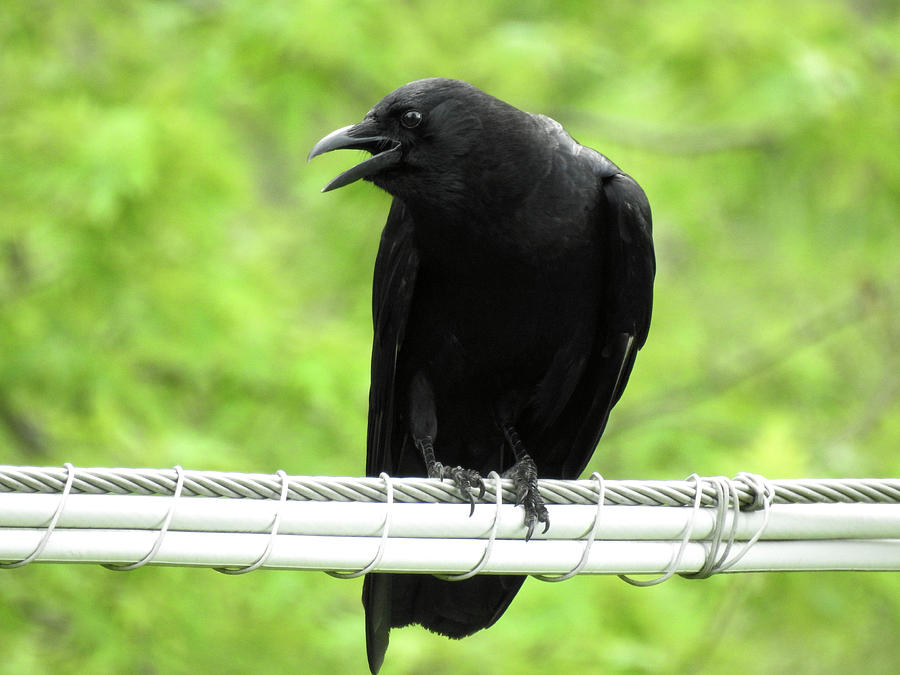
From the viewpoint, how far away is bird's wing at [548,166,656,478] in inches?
123

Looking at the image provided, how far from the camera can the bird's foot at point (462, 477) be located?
7.63 ft

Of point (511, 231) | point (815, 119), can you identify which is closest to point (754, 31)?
point (815, 119)

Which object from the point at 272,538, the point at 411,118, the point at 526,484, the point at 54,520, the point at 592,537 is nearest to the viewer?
the point at 54,520

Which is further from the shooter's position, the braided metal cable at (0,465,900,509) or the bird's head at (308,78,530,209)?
the bird's head at (308,78,530,209)

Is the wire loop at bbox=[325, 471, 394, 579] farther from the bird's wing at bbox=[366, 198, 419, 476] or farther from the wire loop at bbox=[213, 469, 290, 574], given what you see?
the bird's wing at bbox=[366, 198, 419, 476]

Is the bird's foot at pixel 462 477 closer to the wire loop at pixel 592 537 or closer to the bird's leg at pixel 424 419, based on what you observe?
the bird's leg at pixel 424 419

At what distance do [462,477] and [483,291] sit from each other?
1.93ft

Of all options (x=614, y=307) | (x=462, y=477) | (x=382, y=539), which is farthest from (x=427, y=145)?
(x=382, y=539)

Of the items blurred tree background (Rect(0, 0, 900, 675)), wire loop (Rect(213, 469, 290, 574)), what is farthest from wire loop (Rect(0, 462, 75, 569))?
blurred tree background (Rect(0, 0, 900, 675))

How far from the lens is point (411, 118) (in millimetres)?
2951

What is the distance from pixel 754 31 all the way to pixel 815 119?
0.56 meters

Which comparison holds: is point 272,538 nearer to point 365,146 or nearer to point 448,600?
point 448,600

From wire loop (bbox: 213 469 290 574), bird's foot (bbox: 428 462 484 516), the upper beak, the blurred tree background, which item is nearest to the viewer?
wire loop (bbox: 213 469 290 574)

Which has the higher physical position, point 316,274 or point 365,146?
point 316,274
